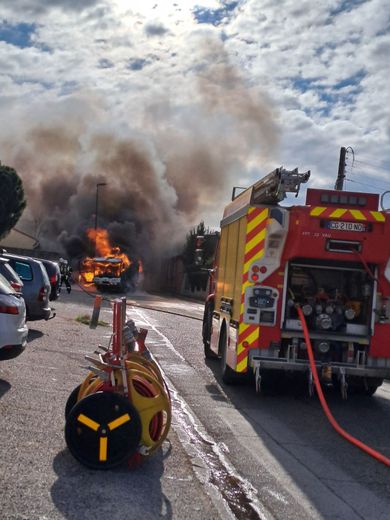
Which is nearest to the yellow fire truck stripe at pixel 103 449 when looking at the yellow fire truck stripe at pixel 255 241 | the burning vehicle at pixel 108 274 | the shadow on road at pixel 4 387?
the shadow on road at pixel 4 387

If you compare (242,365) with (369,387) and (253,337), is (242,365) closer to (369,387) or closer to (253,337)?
(253,337)

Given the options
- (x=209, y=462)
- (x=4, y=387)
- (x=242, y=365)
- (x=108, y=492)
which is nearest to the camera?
(x=108, y=492)

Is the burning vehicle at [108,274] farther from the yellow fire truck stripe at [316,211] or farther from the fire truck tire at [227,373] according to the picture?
the yellow fire truck stripe at [316,211]

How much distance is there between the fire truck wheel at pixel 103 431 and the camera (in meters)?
4.57

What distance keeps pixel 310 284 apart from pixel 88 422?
4919 mm

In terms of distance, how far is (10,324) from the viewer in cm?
741

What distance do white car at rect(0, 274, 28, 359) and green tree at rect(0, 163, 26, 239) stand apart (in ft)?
124

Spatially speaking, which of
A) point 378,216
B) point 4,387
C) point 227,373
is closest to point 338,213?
point 378,216

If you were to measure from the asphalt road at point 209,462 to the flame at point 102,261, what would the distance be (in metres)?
31.3

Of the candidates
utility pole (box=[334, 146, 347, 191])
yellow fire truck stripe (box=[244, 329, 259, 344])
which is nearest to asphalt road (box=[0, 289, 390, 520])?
yellow fire truck stripe (box=[244, 329, 259, 344])

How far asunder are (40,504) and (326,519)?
1.80 m

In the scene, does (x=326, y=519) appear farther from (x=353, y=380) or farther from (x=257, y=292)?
(x=353, y=380)

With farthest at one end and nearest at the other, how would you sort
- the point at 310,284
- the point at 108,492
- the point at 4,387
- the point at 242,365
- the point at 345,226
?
the point at 310,284
the point at 242,365
the point at 345,226
the point at 4,387
the point at 108,492

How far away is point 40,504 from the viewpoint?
3873 mm
